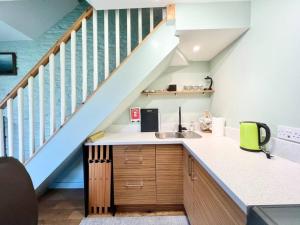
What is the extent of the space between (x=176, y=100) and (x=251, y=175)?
6.10 ft

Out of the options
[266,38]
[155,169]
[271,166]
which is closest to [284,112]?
[271,166]

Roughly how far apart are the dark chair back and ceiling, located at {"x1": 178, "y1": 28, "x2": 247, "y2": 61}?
5.75 ft

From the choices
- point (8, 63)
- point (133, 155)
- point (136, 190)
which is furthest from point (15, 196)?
point (8, 63)

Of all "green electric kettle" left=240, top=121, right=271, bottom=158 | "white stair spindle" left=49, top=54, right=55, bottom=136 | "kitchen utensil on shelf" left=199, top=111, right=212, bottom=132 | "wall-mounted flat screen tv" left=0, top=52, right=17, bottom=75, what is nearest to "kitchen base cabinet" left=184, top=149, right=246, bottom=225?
"green electric kettle" left=240, top=121, right=271, bottom=158

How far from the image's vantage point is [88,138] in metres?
2.08

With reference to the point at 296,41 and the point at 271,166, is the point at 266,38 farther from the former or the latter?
the point at 271,166

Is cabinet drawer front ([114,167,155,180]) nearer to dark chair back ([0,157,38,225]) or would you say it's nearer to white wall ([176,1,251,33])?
dark chair back ([0,157,38,225])

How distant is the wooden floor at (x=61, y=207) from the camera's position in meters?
2.07

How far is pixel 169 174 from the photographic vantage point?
2.13 m

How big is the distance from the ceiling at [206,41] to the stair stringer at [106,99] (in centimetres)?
21

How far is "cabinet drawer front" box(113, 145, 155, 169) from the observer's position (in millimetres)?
2121

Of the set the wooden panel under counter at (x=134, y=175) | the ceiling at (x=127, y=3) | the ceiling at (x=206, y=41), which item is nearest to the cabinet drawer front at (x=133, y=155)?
the wooden panel under counter at (x=134, y=175)

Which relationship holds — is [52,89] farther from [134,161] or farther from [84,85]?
[134,161]

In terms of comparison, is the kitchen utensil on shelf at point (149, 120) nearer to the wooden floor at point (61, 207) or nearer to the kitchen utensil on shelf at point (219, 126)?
the kitchen utensil on shelf at point (219, 126)
